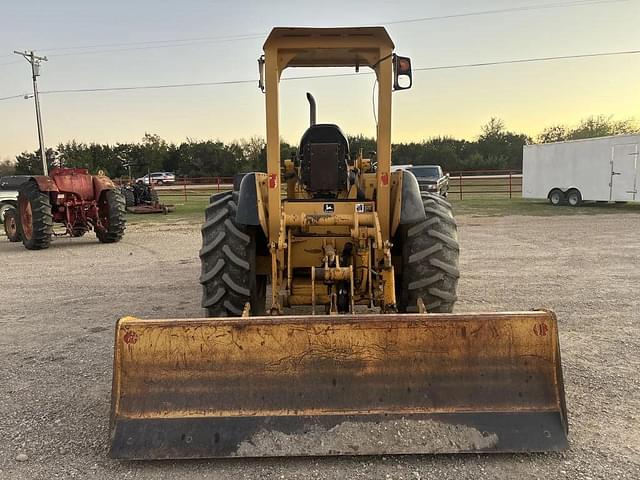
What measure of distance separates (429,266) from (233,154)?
1798 inches

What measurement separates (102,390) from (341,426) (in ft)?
6.45

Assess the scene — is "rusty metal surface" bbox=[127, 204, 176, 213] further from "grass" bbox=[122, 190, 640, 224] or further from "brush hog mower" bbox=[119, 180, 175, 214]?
"brush hog mower" bbox=[119, 180, 175, 214]

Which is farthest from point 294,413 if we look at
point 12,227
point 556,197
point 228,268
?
point 556,197

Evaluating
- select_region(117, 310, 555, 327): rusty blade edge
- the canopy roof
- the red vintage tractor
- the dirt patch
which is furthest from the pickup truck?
the dirt patch

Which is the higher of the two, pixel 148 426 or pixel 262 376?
pixel 262 376

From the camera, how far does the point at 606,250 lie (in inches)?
401

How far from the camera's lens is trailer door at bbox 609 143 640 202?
61.2 ft

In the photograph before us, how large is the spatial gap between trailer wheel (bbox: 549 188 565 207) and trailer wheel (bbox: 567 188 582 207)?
323 millimetres

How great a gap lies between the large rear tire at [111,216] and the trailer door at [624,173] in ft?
53.4

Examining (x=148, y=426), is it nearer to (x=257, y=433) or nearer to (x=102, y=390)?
(x=257, y=433)

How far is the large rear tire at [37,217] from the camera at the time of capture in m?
12.0

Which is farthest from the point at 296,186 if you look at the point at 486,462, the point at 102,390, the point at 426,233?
the point at 486,462

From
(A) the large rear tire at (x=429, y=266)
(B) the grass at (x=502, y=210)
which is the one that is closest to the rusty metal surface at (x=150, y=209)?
(B) the grass at (x=502, y=210)

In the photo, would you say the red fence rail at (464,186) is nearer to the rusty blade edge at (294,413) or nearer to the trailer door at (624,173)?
the trailer door at (624,173)
